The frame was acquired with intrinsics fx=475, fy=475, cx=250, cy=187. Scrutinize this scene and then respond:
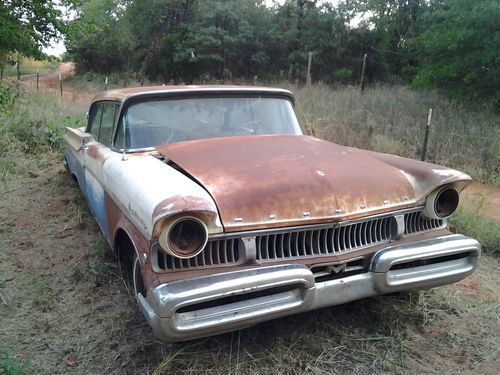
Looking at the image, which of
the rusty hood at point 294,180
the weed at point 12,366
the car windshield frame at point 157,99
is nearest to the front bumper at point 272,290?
the rusty hood at point 294,180

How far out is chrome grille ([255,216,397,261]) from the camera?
2.45 m

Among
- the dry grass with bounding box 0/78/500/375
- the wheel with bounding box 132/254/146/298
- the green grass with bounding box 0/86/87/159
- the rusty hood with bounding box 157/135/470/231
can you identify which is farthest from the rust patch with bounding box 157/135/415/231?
the green grass with bounding box 0/86/87/159

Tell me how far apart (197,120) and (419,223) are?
1.73 meters

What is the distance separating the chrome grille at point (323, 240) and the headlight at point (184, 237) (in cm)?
33

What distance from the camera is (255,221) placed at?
7.73 feet

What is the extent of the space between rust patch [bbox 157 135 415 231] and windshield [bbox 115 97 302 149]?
0.24 meters

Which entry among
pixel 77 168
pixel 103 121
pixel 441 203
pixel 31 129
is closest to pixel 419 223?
pixel 441 203

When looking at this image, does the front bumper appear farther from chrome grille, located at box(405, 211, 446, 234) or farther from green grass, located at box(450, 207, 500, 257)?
green grass, located at box(450, 207, 500, 257)

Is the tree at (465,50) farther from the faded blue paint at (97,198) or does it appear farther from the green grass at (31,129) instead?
the faded blue paint at (97,198)

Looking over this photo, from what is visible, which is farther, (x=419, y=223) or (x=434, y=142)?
(x=434, y=142)

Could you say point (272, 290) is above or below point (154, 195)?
below

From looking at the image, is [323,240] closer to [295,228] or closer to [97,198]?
[295,228]

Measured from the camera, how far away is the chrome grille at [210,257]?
2.29 m

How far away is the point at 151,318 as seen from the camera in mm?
2162
